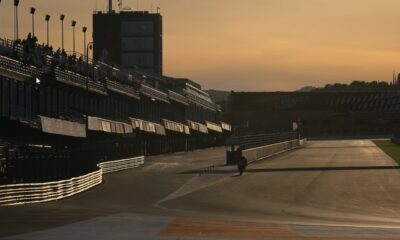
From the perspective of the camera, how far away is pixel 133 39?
163250 mm

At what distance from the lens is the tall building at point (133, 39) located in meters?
161

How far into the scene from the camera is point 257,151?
300 ft

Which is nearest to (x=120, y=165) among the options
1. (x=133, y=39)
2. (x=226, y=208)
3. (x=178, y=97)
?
(x=226, y=208)

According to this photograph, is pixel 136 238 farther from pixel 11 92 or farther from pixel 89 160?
pixel 11 92

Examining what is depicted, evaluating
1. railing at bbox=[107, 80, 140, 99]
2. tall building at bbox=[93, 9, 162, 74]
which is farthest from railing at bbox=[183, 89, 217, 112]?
railing at bbox=[107, 80, 140, 99]

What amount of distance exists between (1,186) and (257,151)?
194 feet

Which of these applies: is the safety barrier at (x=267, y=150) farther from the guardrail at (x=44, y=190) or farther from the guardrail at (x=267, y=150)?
the guardrail at (x=44, y=190)

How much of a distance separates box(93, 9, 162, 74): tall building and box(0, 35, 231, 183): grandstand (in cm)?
3103

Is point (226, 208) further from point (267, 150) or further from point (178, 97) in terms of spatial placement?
point (178, 97)

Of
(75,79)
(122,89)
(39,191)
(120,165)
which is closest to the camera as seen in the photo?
(39,191)

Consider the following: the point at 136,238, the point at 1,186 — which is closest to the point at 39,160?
the point at 1,186

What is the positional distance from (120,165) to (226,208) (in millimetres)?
36743

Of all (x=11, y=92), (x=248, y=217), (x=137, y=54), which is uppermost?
(x=137, y=54)

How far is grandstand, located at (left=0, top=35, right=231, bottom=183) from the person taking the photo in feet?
140
